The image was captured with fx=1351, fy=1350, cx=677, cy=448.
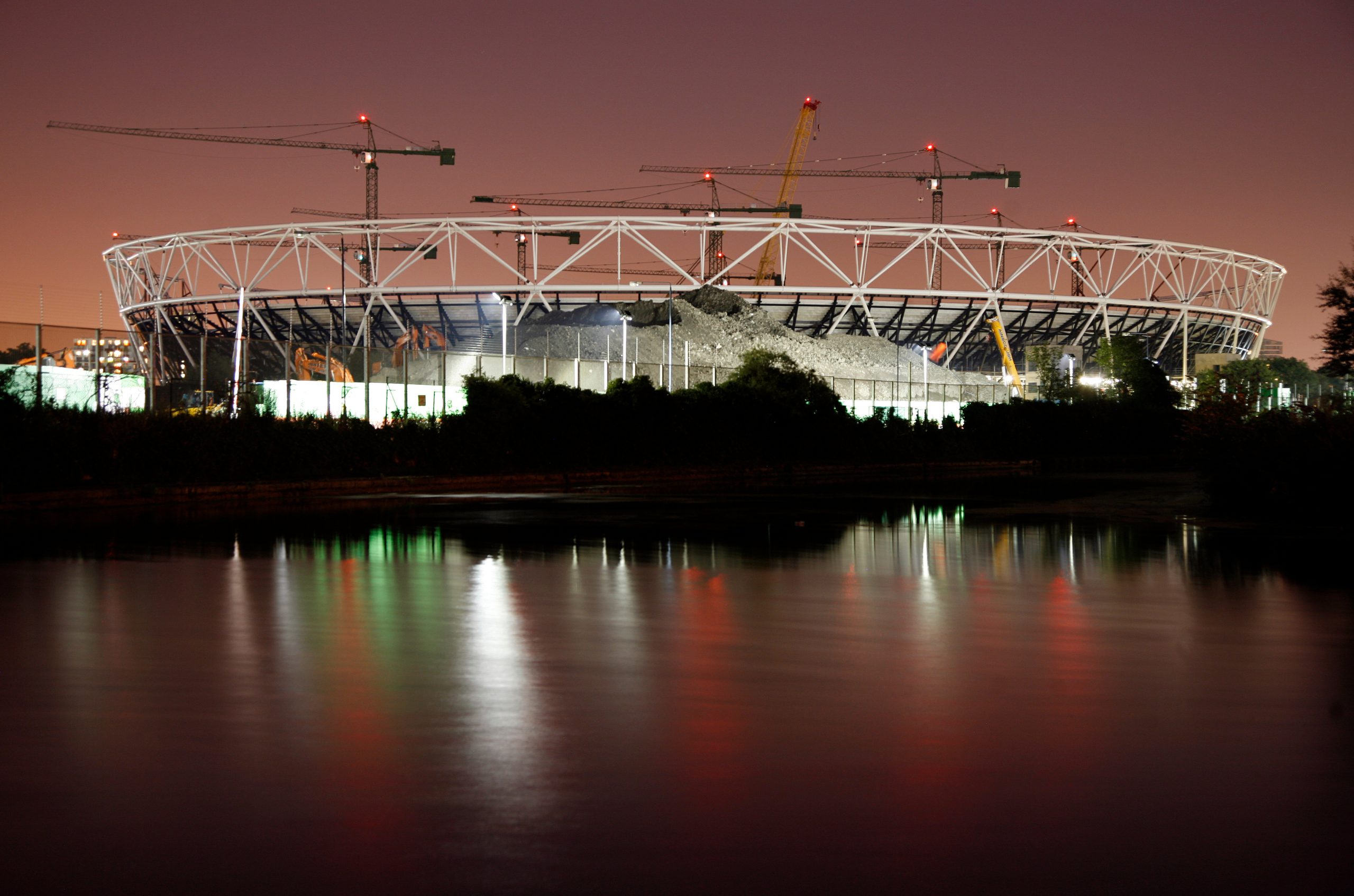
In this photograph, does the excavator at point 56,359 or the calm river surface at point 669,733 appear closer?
the calm river surface at point 669,733

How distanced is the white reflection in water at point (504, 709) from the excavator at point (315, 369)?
25.3m

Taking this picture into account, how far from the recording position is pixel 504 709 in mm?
6266

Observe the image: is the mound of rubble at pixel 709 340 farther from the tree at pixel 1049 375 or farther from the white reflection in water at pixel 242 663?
the white reflection in water at pixel 242 663

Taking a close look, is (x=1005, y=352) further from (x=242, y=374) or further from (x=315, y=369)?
(x=242, y=374)

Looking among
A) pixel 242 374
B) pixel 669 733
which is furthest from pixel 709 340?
pixel 669 733

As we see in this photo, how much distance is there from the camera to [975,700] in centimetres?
656

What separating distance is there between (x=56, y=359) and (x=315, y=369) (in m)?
9.68

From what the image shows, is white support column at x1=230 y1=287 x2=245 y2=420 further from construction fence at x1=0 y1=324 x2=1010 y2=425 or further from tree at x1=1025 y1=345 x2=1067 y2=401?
tree at x1=1025 y1=345 x2=1067 y2=401

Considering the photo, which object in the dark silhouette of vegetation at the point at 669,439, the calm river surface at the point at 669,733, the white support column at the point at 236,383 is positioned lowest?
the calm river surface at the point at 669,733

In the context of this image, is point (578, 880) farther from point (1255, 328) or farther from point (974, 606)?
point (1255, 328)

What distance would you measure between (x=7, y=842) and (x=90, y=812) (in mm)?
342

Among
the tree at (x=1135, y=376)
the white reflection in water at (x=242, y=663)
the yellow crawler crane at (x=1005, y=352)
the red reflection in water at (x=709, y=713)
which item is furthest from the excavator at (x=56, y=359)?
the yellow crawler crane at (x=1005, y=352)

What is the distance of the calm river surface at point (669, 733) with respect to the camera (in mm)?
4129

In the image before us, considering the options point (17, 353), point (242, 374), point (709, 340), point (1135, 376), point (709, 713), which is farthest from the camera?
point (709, 340)
